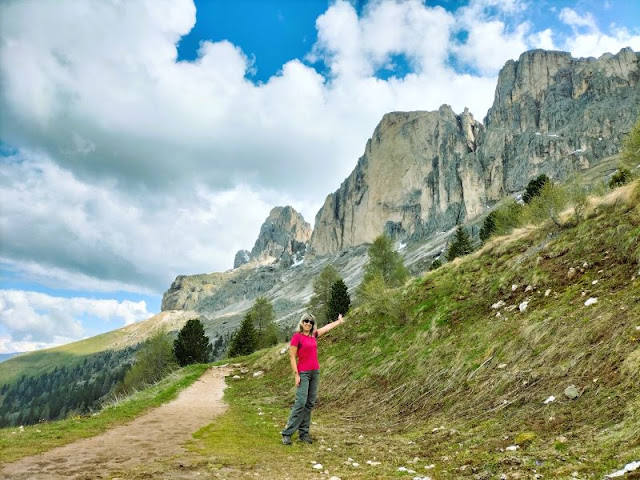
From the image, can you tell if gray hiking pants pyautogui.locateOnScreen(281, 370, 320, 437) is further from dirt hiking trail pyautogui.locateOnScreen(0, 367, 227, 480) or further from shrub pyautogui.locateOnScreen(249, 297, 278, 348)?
shrub pyautogui.locateOnScreen(249, 297, 278, 348)

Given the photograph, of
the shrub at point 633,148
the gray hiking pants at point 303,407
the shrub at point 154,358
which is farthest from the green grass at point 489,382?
the shrub at point 154,358

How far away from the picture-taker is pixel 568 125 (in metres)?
176

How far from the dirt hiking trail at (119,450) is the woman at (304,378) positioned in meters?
2.49

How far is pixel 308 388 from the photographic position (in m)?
9.36

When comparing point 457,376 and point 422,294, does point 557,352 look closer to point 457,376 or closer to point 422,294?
point 457,376

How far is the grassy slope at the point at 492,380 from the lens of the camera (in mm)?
6273

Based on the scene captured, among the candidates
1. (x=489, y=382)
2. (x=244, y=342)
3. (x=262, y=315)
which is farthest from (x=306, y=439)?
(x=262, y=315)

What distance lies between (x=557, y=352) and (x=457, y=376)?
10.2ft

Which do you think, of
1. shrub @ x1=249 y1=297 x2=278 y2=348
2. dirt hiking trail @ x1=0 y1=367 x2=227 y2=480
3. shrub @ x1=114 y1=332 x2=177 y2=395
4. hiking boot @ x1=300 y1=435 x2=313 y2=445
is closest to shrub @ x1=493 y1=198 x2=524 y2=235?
shrub @ x1=249 y1=297 x2=278 y2=348

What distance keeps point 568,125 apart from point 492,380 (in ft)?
676

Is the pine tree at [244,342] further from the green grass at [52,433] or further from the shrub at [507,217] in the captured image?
the green grass at [52,433]

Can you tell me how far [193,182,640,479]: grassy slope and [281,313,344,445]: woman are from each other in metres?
0.55

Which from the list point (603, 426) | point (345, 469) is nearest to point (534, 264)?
point (603, 426)

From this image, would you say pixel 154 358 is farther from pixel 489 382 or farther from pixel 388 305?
pixel 489 382
